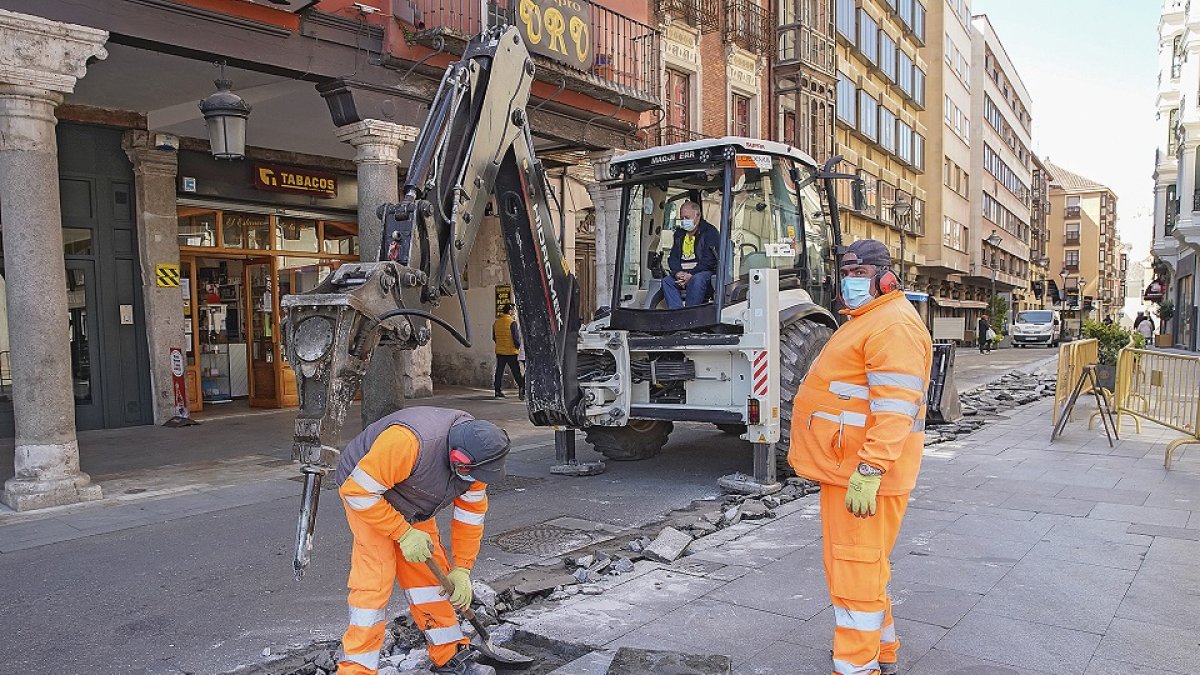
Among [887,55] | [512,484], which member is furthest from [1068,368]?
[887,55]

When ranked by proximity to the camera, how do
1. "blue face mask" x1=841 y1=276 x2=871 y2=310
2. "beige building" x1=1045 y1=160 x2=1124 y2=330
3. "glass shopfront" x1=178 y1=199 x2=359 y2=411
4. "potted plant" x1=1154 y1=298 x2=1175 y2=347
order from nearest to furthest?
1. "blue face mask" x1=841 y1=276 x2=871 y2=310
2. "glass shopfront" x1=178 y1=199 x2=359 y2=411
3. "potted plant" x1=1154 y1=298 x2=1175 y2=347
4. "beige building" x1=1045 y1=160 x2=1124 y2=330

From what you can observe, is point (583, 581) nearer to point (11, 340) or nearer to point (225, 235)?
point (11, 340)

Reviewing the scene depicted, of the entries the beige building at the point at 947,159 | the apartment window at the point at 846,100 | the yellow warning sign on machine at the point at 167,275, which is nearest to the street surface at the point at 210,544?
the yellow warning sign on machine at the point at 167,275

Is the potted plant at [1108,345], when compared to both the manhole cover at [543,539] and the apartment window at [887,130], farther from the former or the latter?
the apartment window at [887,130]

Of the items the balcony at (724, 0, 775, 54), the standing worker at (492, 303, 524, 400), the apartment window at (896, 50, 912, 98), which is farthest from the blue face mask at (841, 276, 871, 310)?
the apartment window at (896, 50, 912, 98)

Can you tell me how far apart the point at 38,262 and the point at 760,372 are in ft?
19.4

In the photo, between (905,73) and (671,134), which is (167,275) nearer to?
(671,134)

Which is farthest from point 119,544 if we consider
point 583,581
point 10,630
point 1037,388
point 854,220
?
point 854,220

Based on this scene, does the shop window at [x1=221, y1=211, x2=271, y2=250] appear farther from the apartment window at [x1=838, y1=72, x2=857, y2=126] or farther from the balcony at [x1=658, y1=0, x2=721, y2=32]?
the apartment window at [x1=838, y1=72, x2=857, y2=126]

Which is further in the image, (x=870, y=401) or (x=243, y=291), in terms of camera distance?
(x=243, y=291)

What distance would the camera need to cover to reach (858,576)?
130 inches

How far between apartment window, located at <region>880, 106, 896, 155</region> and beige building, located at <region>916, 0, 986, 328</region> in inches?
246

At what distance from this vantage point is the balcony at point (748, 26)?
62.1 feet

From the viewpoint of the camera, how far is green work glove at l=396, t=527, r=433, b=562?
329 cm
